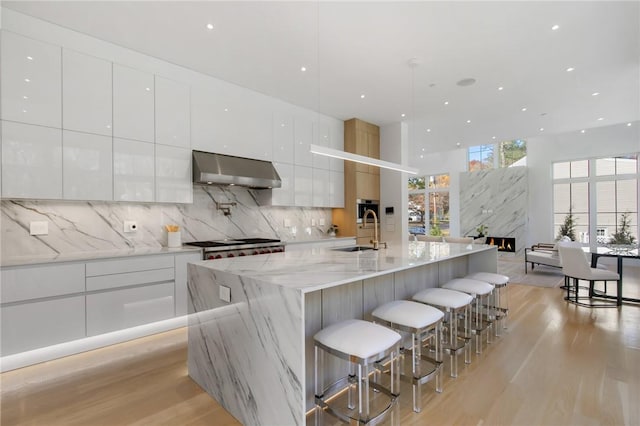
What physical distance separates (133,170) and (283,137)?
7.15 feet

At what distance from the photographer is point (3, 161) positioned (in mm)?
2592

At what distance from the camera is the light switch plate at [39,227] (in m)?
2.92

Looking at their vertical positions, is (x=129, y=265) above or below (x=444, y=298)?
above

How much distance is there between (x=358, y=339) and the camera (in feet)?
5.48

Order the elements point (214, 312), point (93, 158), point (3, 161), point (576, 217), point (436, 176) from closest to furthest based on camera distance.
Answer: point (214, 312)
point (3, 161)
point (93, 158)
point (576, 217)
point (436, 176)

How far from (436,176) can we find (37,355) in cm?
1116

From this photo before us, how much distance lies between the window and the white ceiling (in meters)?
4.92

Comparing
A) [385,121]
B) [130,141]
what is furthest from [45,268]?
[385,121]

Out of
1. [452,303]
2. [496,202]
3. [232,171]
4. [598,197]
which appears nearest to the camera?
[452,303]

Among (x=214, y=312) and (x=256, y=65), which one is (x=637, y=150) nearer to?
(x=256, y=65)

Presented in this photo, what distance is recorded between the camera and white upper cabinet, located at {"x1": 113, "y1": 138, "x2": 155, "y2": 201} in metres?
3.19

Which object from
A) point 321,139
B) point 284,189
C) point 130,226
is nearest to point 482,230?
point 321,139

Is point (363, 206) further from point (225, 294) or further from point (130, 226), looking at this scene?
point (225, 294)

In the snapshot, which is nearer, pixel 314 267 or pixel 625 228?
A: pixel 314 267
